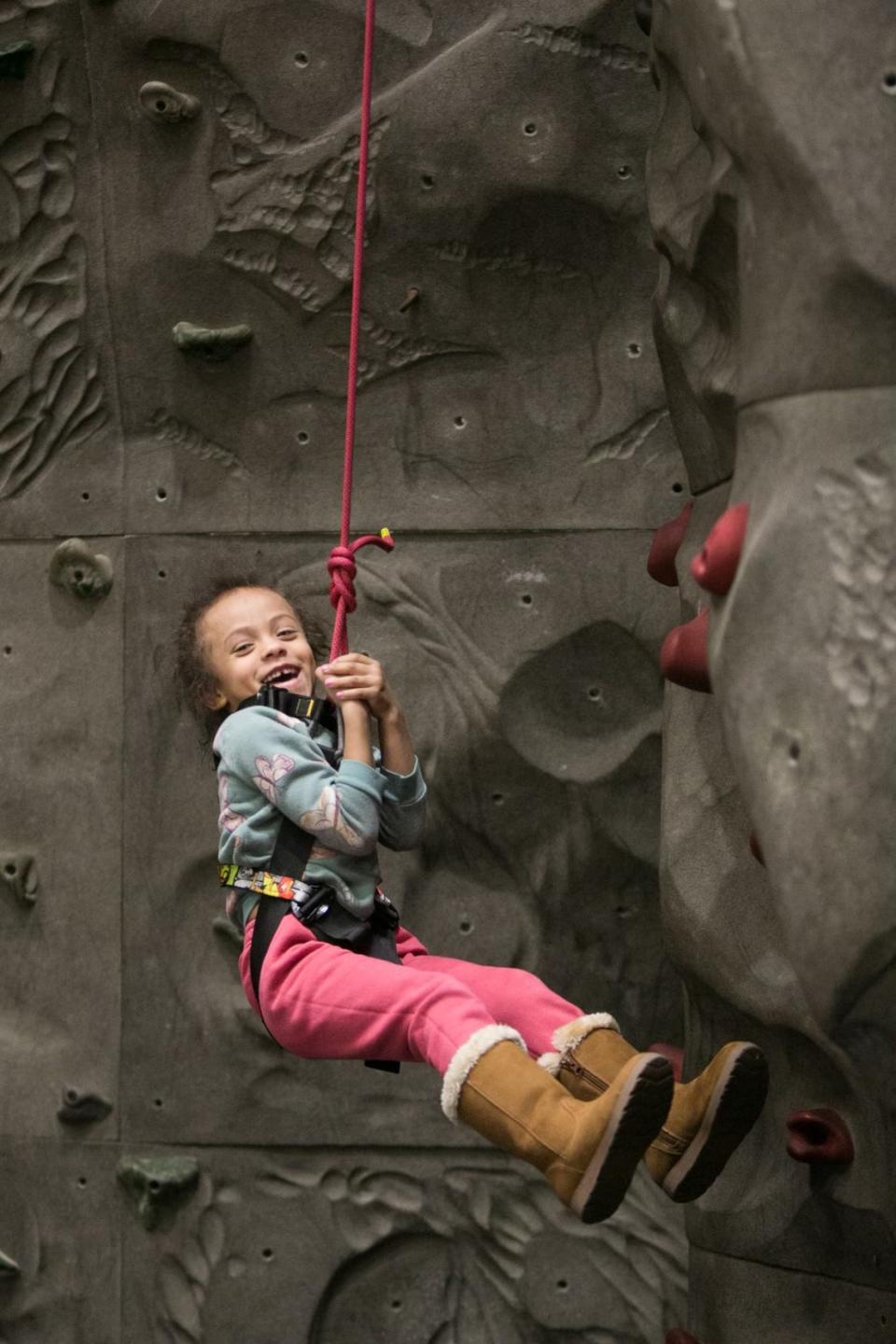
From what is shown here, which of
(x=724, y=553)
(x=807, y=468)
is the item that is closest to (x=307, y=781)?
(x=724, y=553)

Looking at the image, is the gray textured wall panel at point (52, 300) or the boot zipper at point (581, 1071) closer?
the boot zipper at point (581, 1071)

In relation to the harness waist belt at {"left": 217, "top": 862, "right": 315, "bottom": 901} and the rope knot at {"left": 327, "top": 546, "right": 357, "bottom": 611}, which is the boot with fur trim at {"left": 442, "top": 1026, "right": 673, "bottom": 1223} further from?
the rope knot at {"left": 327, "top": 546, "right": 357, "bottom": 611}

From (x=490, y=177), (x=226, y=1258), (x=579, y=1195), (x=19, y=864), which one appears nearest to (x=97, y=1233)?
(x=226, y=1258)

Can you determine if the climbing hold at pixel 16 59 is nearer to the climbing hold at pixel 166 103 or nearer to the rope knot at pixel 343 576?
the climbing hold at pixel 166 103

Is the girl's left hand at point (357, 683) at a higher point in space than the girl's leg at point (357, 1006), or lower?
higher

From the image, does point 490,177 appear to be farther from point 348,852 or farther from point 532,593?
point 348,852

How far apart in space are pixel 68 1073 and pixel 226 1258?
0.45m

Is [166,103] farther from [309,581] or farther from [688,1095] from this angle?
[688,1095]

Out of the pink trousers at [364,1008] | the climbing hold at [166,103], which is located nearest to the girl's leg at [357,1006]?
the pink trousers at [364,1008]

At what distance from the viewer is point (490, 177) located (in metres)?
3.65

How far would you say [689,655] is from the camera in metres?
2.60

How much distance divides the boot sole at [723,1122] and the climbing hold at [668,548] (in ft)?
2.78

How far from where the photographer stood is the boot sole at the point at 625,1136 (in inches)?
93.6

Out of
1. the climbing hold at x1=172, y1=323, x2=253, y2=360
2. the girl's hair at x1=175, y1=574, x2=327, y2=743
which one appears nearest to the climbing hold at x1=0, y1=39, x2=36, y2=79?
the climbing hold at x1=172, y1=323, x2=253, y2=360
